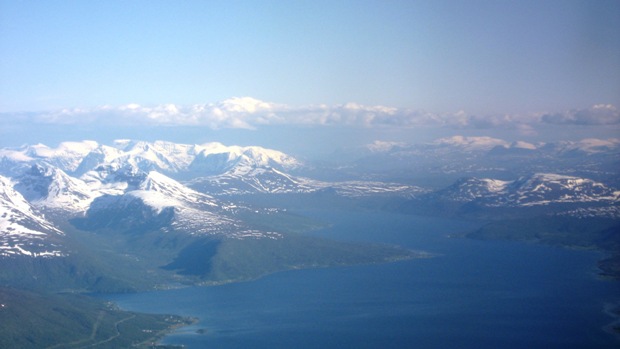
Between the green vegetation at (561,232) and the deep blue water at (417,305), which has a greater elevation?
the green vegetation at (561,232)

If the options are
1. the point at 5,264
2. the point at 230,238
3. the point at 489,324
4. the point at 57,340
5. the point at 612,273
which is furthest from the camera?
the point at 230,238

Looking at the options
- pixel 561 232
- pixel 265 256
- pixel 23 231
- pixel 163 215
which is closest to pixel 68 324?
pixel 23 231

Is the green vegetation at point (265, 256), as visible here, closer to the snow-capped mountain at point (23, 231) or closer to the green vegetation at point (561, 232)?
the snow-capped mountain at point (23, 231)

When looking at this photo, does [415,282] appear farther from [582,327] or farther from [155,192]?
[155,192]

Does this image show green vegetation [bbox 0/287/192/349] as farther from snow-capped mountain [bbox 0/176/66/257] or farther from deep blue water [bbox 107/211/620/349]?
snow-capped mountain [bbox 0/176/66/257]

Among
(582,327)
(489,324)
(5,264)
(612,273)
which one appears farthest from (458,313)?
(5,264)

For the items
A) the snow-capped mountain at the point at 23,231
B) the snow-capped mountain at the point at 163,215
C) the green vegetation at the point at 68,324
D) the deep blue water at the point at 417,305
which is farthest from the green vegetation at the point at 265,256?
the green vegetation at the point at 68,324
